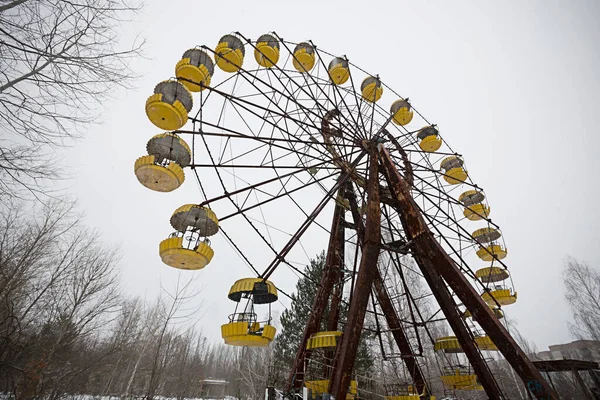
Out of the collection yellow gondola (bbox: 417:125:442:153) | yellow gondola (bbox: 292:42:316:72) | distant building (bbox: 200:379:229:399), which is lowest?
distant building (bbox: 200:379:229:399)

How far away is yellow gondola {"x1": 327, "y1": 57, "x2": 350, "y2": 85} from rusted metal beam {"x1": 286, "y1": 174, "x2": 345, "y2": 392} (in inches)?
199

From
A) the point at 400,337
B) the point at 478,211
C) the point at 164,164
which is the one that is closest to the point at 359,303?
the point at 400,337

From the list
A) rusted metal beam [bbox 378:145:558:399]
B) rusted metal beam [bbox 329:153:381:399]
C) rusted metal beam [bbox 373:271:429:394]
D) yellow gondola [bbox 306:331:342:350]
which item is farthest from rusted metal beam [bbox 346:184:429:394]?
rusted metal beam [bbox 329:153:381:399]

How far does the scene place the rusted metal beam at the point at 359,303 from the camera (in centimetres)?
572

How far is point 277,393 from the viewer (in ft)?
24.1

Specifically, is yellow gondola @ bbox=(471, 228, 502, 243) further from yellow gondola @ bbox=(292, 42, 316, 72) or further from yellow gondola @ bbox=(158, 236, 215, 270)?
yellow gondola @ bbox=(158, 236, 215, 270)

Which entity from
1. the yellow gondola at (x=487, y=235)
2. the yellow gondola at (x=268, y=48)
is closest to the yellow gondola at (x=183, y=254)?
the yellow gondola at (x=268, y=48)

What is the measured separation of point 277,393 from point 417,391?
4817mm

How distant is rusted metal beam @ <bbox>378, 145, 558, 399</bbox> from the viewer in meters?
5.85

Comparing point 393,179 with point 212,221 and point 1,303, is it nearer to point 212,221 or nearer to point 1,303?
point 212,221

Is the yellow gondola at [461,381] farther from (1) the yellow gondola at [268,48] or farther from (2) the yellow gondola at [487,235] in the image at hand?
(1) the yellow gondola at [268,48]

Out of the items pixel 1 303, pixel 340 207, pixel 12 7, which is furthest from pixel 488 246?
pixel 1 303

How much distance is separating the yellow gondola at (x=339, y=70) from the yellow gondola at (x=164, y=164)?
319 inches

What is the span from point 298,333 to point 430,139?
543 inches
